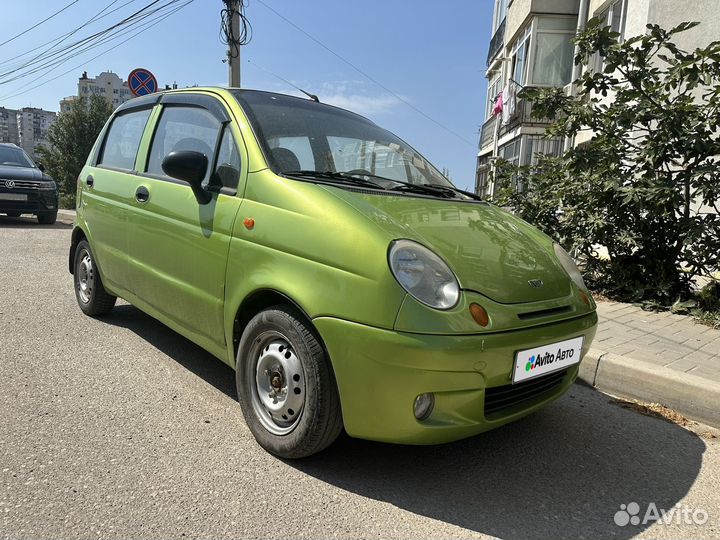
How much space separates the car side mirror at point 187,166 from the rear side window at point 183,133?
0.55 feet

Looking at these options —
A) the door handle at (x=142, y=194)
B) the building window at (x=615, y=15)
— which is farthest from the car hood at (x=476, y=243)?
the building window at (x=615, y=15)

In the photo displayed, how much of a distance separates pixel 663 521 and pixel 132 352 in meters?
3.31

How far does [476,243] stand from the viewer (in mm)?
2453

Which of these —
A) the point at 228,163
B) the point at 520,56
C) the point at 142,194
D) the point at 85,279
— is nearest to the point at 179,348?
the point at 142,194

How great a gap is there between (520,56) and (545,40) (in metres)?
1.40

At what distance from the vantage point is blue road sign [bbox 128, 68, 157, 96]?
360 inches

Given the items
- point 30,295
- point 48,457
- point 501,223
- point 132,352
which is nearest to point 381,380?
point 501,223

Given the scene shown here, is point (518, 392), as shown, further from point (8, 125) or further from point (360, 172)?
point (8, 125)

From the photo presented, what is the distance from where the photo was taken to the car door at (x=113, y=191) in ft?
11.9

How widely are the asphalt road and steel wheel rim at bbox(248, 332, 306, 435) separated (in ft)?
0.59

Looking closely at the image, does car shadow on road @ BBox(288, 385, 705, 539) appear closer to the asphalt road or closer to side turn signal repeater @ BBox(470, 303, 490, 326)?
the asphalt road

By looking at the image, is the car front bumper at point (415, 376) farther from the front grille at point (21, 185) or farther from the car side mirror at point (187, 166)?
the front grille at point (21, 185)

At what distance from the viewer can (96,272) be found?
13.8ft

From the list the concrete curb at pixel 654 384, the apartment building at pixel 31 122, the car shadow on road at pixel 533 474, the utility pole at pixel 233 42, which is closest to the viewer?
the car shadow on road at pixel 533 474
